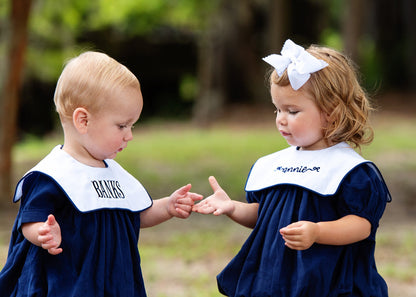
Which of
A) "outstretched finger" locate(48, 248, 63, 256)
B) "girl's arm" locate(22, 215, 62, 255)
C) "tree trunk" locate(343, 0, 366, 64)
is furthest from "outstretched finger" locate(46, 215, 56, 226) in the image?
"tree trunk" locate(343, 0, 366, 64)

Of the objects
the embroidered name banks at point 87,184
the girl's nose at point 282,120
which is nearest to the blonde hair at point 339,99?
the girl's nose at point 282,120

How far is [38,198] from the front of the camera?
2428 millimetres

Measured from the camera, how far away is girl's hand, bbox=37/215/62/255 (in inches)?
92.2

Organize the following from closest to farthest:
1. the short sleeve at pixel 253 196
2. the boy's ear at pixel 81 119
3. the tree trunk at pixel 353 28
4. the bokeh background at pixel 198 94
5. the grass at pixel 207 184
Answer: the boy's ear at pixel 81 119 → the short sleeve at pixel 253 196 → the grass at pixel 207 184 → the bokeh background at pixel 198 94 → the tree trunk at pixel 353 28

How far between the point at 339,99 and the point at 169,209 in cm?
92

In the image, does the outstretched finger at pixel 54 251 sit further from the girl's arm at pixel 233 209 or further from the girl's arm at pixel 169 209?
the girl's arm at pixel 233 209

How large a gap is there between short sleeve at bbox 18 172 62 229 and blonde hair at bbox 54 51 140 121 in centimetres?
30

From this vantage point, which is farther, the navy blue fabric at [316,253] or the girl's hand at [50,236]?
the navy blue fabric at [316,253]

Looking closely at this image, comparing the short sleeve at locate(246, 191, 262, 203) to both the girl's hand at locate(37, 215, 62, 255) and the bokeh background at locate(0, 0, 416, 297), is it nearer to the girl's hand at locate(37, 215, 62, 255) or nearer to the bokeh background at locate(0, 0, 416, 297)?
the girl's hand at locate(37, 215, 62, 255)

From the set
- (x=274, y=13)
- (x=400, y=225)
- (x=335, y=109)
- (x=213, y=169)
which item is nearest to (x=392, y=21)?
(x=274, y=13)

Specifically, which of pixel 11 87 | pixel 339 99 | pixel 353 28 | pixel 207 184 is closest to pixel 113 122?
pixel 339 99

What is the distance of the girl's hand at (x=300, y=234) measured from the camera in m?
2.39

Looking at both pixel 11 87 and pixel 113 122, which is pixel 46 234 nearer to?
pixel 113 122

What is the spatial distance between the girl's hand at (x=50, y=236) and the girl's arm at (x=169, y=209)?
531mm
